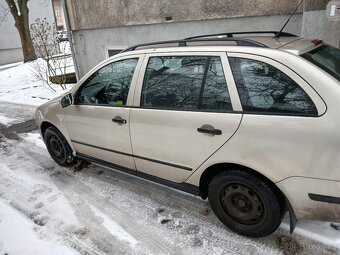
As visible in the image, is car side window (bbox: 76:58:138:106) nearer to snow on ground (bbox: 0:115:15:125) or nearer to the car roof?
the car roof

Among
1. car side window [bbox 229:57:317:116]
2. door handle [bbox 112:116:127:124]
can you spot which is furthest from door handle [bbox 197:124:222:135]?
door handle [bbox 112:116:127:124]

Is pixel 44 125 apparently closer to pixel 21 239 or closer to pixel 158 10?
pixel 21 239

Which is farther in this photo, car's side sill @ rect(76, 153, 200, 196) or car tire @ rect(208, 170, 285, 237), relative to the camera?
car's side sill @ rect(76, 153, 200, 196)

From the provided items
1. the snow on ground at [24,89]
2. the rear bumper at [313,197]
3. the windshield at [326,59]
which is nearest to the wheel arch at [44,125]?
the rear bumper at [313,197]

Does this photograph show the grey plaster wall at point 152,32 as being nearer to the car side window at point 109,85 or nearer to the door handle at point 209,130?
the car side window at point 109,85

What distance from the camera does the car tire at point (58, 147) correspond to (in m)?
4.08

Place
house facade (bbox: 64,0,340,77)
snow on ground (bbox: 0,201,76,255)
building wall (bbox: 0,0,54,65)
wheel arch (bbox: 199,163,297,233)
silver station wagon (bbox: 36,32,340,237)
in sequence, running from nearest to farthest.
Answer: silver station wagon (bbox: 36,32,340,237), wheel arch (bbox: 199,163,297,233), snow on ground (bbox: 0,201,76,255), house facade (bbox: 64,0,340,77), building wall (bbox: 0,0,54,65)

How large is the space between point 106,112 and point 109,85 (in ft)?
1.06

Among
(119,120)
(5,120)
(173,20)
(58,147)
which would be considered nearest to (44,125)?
(58,147)

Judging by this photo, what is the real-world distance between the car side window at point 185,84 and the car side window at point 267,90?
137 mm

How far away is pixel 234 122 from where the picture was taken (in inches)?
90.3

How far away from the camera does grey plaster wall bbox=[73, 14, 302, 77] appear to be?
553 cm

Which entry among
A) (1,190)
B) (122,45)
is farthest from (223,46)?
(122,45)

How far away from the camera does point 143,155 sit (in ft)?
9.89
